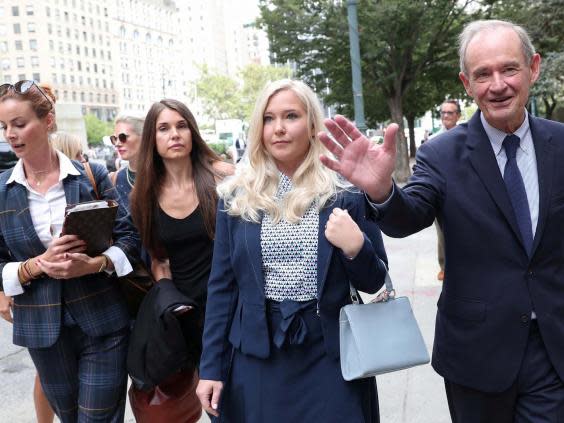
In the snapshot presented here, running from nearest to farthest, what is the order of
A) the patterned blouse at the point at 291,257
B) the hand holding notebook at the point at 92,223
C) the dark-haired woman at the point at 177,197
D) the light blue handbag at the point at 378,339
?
the light blue handbag at the point at 378,339, the patterned blouse at the point at 291,257, the hand holding notebook at the point at 92,223, the dark-haired woman at the point at 177,197

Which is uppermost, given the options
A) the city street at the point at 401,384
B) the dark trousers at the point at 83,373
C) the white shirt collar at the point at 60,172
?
the white shirt collar at the point at 60,172

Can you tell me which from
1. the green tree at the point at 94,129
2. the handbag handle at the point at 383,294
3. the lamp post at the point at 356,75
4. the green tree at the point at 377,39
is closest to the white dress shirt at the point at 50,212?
the handbag handle at the point at 383,294

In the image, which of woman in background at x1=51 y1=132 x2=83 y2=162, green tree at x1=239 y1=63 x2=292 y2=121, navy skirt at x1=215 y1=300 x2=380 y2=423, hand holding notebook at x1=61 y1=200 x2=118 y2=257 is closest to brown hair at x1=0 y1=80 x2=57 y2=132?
hand holding notebook at x1=61 y1=200 x2=118 y2=257

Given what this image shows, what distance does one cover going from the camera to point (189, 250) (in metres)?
3.20

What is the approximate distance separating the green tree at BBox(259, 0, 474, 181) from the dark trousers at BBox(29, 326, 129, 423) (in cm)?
1555

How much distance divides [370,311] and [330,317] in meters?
0.18

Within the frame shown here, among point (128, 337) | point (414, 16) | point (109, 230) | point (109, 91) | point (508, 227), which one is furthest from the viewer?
point (109, 91)

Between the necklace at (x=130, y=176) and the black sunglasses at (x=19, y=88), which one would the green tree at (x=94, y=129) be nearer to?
the necklace at (x=130, y=176)

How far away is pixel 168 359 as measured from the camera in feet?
9.51

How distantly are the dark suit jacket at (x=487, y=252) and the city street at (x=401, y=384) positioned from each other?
345 millimetres

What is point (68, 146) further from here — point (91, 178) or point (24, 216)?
point (24, 216)

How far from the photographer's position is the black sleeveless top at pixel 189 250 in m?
3.17

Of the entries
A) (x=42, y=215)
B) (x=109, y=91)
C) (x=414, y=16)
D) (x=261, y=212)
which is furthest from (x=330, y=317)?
(x=109, y=91)

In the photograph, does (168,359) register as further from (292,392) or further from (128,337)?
(292,392)
